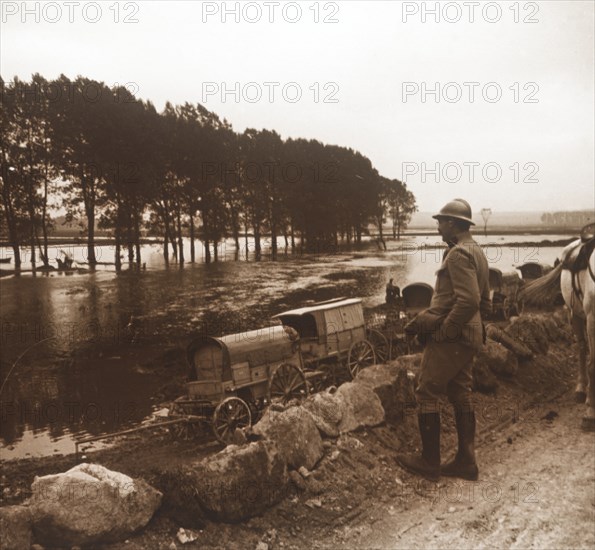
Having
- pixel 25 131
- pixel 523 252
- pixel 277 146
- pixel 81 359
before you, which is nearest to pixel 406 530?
pixel 81 359

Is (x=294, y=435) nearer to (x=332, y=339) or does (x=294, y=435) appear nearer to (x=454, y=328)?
(x=454, y=328)

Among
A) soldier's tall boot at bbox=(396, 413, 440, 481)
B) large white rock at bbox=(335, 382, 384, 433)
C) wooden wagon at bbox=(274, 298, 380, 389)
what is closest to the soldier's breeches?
soldier's tall boot at bbox=(396, 413, 440, 481)

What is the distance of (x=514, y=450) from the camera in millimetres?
5859

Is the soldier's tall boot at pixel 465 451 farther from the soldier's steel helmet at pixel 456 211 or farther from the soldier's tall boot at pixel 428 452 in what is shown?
the soldier's steel helmet at pixel 456 211

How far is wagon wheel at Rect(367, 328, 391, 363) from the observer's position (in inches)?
518

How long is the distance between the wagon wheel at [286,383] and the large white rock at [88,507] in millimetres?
5276

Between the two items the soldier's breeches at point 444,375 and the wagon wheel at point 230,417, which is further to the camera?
the wagon wheel at point 230,417

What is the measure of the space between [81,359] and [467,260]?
14.5 metres

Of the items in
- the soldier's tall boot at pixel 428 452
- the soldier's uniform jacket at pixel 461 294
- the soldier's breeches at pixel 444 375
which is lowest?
the soldier's tall boot at pixel 428 452

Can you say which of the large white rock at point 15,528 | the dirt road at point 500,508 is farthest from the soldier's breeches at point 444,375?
the large white rock at point 15,528

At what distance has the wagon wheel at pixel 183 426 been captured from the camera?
29.7ft

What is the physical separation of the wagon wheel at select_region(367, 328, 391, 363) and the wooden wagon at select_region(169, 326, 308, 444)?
Result: 378 centimetres

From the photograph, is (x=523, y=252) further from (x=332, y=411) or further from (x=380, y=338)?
(x=332, y=411)

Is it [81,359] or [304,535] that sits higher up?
Answer: [304,535]
